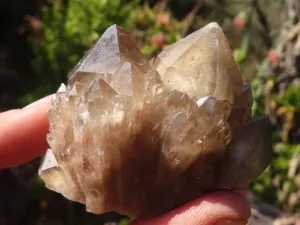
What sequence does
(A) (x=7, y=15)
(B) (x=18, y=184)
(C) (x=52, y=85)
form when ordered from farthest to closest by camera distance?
(A) (x=7, y=15), (C) (x=52, y=85), (B) (x=18, y=184)

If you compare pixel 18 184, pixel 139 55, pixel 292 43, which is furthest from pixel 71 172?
pixel 292 43

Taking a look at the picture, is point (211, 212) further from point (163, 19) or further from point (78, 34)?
point (163, 19)

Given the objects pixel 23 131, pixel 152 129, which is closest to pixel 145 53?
pixel 23 131

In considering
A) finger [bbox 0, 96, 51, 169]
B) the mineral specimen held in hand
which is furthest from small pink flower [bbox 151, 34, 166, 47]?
the mineral specimen held in hand

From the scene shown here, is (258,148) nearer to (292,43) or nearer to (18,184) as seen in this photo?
(18,184)

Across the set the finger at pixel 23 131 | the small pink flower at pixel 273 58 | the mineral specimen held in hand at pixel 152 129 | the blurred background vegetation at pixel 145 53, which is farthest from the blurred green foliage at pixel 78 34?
the mineral specimen held in hand at pixel 152 129

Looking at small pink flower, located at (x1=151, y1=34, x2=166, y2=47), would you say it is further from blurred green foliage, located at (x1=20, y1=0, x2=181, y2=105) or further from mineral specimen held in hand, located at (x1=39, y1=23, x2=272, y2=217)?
mineral specimen held in hand, located at (x1=39, y1=23, x2=272, y2=217)

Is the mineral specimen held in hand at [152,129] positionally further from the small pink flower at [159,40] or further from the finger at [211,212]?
the small pink flower at [159,40]
